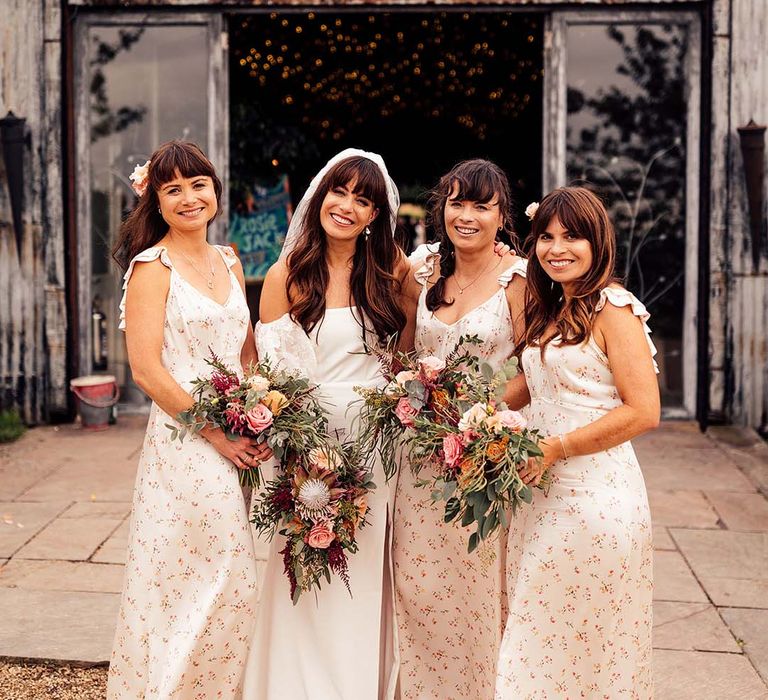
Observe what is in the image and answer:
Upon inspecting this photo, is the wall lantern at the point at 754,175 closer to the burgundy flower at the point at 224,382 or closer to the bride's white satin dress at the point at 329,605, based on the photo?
the bride's white satin dress at the point at 329,605

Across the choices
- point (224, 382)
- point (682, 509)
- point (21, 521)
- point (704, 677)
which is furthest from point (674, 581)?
point (21, 521)

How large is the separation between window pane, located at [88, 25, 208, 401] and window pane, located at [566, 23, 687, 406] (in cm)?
304

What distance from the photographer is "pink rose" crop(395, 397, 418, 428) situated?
9.55 ft

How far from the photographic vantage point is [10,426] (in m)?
7.57

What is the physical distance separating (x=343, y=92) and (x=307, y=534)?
9362 mm

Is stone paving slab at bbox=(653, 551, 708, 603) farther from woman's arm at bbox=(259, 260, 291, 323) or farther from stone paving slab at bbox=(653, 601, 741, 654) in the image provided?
woman's arm at bbox=(259, 260, 291, 323)

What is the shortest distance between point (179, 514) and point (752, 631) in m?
2.47

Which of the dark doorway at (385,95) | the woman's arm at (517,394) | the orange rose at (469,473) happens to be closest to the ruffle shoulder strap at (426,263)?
the woman's arm at (517,394)

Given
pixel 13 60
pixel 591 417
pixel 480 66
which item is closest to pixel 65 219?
pixel 13 60

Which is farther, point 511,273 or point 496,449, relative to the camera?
point 511,273

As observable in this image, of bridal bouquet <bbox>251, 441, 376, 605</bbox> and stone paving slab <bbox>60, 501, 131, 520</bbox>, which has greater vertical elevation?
bridal bouquet <bbox>251, 441, 376, 605</bbox>

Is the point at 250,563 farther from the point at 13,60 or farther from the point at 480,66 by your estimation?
the point at 480,66

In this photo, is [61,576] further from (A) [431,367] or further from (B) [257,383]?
(A) [431,367]

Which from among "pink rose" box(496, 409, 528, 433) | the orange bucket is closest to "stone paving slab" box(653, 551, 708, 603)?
"pink rose" box(496, 409, 528, 433)
